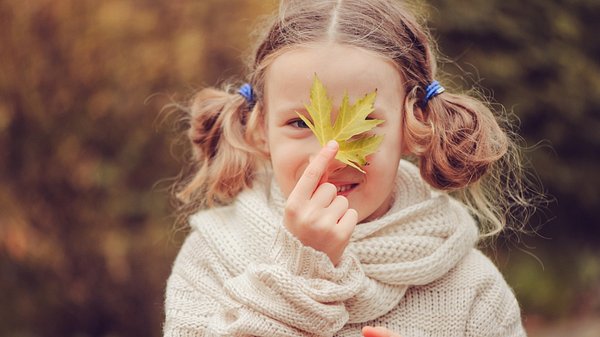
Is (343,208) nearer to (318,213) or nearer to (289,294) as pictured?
(318,213)

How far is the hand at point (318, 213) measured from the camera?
2.06 meters

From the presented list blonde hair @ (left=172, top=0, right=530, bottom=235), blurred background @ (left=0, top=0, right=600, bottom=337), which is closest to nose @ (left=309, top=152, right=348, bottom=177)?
blonde hair @ (left=172, top=0, right=530, bottom=235)

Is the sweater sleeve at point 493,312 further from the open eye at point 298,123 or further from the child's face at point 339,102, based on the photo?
the open eye at point 298,123

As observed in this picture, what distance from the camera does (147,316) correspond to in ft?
15.7

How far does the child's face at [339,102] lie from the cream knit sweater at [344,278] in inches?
5.8

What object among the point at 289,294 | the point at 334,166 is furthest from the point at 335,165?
the point at 289,294

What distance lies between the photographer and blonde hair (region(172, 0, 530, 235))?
2.33 m

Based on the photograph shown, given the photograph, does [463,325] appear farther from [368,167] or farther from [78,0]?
[78,0]

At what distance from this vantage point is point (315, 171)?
6.74 ft

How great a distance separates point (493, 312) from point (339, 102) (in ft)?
2.56

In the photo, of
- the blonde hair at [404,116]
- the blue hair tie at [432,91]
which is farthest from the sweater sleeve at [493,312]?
the blue hair tie at [432,91]

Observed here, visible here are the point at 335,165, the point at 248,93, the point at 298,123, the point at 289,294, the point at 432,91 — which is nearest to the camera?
the point at 289,294

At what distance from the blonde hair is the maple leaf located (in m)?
0.23

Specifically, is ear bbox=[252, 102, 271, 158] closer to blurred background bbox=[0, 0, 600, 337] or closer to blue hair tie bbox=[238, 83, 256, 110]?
blue hair tie bbox=[238, 83, 256, 110]
